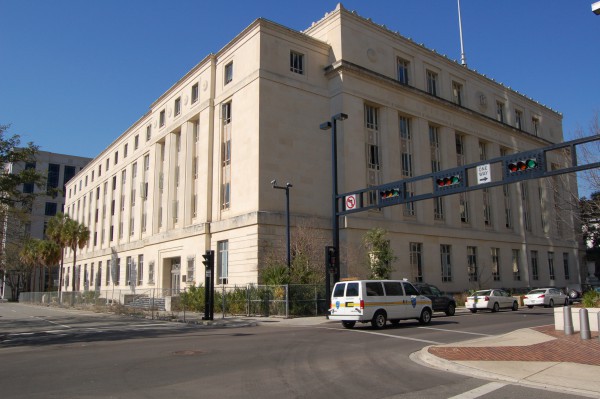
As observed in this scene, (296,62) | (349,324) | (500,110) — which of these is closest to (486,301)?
(349,324)

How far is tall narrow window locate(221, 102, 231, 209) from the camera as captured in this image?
37.3m

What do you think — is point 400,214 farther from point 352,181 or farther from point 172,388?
point 172,388

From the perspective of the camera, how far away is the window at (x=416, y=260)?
39875 millimetres

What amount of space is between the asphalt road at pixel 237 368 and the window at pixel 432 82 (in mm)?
32240

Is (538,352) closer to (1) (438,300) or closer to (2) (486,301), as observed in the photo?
(1) (438,300)

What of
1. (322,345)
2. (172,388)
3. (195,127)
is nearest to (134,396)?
(172,388)

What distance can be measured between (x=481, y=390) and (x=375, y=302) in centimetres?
1116

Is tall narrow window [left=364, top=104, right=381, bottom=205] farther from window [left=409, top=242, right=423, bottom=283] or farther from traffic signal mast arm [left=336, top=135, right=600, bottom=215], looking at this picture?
traffic signal mast arm [left=336, top=135, right=600, bottom=215]

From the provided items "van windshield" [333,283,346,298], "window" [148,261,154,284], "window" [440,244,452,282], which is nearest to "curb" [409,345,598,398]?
"van windshield" [333,283,346,298]

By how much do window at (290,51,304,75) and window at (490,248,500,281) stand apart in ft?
85.4

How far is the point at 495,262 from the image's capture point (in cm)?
4809

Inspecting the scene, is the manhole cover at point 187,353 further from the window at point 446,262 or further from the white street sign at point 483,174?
the window at point 446,262

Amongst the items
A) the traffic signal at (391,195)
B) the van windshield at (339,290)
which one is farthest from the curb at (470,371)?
the traffic signal at (391,195)

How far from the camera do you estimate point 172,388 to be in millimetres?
8602
